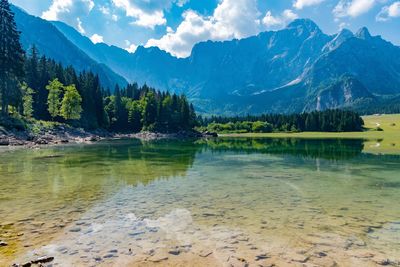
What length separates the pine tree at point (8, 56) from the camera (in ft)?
297

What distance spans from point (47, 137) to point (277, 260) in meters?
90.0

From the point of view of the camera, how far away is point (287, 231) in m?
17.5

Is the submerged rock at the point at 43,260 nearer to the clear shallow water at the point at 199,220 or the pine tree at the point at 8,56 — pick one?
the clear shallow water at the point at 199,220

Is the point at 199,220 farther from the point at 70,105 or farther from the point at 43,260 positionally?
the point at 70,105

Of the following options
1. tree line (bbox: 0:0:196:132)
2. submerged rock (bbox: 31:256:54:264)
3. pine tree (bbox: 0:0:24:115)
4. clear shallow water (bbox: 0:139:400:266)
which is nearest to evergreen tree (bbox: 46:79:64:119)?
tree line (bbox: 0:0:196:132)

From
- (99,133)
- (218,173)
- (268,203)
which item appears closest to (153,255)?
(268,203)

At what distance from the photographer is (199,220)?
19406 millimetres

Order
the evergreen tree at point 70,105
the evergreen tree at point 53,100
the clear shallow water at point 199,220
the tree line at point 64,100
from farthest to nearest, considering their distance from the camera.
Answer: the evergreen tree at point 70,105 → the evergreen tree at point 53,100 → the tree line at point 64,100 → the clear shallow water at point 199,220

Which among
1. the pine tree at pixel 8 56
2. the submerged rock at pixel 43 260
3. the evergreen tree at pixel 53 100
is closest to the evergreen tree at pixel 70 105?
the evergreen tree at pixel 53 100

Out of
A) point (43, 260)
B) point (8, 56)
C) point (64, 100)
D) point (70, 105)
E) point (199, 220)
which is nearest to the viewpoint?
point (43, 260)

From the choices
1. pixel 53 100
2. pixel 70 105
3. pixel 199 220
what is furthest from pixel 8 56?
pixel 199 220

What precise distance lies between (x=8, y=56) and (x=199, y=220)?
9339 cm

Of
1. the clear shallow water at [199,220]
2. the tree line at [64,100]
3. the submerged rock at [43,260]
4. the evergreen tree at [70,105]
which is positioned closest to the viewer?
the submerged rock at [43,260]

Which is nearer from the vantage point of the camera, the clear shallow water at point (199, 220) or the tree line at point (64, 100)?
the clear shallow water at point (199, 220)
